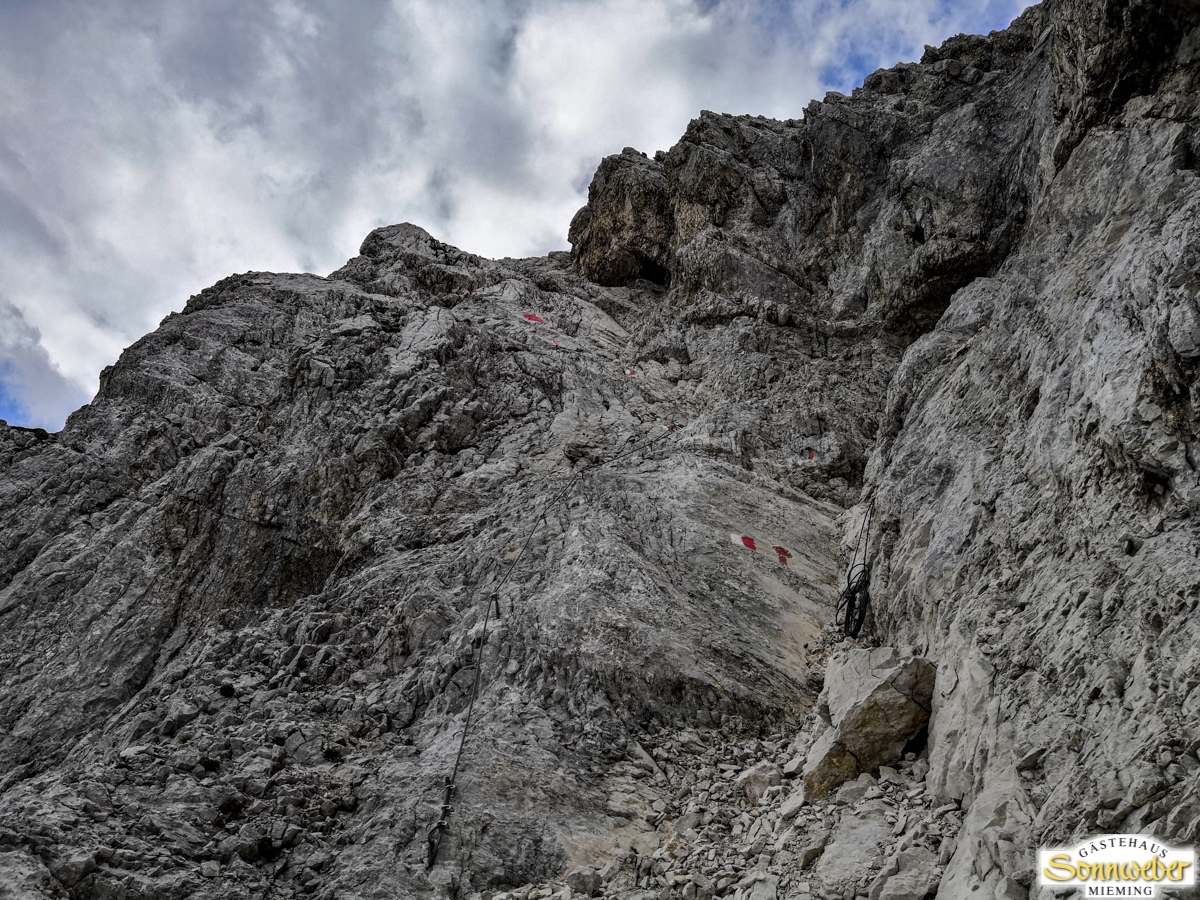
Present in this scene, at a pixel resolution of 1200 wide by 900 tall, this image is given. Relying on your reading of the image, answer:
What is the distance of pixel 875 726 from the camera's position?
10.5 m

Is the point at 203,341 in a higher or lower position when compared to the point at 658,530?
higher

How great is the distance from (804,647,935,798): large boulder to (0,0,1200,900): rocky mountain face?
0.16 feet

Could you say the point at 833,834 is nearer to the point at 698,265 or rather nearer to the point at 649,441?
the point at 649,441

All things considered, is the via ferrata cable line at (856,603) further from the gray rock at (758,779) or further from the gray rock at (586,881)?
the gray rock at (586,881)

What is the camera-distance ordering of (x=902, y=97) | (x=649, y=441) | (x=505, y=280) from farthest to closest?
1. (x=505, y=280)
2. (x=902, y=97)
3. (x=649, y=441)

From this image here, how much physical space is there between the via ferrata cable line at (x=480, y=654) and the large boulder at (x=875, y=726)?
17.4 feet

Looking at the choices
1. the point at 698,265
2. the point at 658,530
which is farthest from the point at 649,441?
the point at 698,265

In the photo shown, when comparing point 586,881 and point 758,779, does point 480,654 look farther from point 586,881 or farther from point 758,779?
point 758,779

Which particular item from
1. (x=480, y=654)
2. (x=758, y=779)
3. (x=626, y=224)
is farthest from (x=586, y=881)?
(x=626, y=224)

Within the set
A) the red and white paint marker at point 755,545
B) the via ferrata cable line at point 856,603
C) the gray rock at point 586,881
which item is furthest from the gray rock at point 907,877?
the red and white paint marker at point 755,545

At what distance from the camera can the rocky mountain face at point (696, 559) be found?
8422 millimetres

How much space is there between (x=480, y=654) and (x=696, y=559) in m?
5.27

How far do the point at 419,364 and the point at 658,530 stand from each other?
1239cm

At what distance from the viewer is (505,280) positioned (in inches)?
1499
